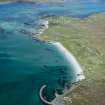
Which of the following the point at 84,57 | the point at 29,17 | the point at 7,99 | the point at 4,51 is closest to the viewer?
the point at 7,99

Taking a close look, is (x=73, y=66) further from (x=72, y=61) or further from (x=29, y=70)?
(x=29, y=70)

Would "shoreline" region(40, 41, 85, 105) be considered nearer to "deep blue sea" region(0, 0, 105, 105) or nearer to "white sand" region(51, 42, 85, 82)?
"white sand" region(51, 42, 85, 82)

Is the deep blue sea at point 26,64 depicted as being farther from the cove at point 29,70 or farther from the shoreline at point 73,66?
the shoreline at point 73,66

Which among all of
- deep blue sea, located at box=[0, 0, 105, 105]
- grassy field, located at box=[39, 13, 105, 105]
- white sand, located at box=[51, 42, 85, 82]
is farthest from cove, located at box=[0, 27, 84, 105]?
grassy field, located at box=[39, 13, 105, 105]

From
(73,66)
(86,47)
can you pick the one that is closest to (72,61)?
(73,66)

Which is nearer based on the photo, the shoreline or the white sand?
the shoreline

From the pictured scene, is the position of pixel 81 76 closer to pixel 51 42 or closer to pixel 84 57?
pixel 84 57

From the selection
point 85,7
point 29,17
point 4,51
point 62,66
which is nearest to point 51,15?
point 29,17
